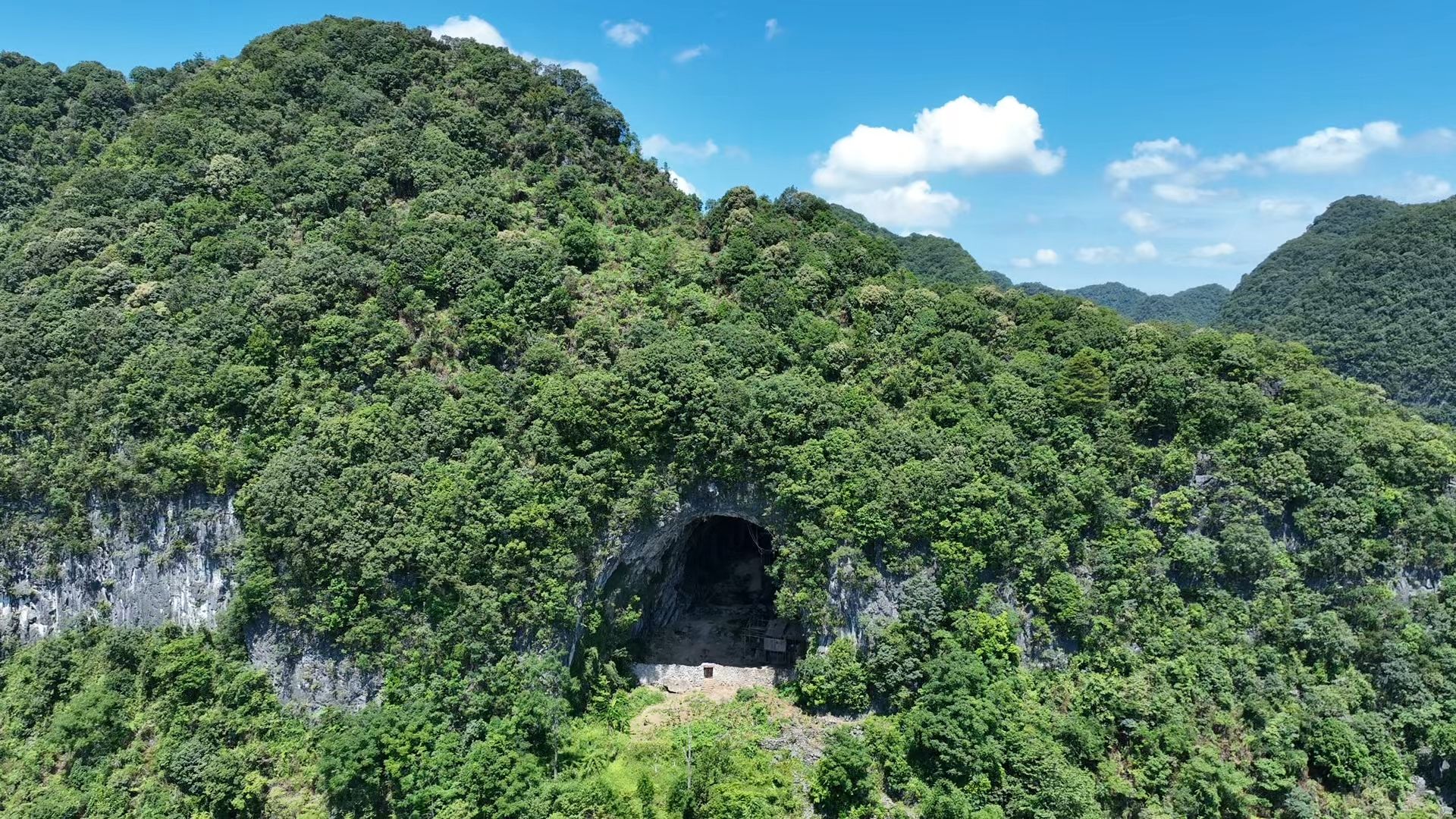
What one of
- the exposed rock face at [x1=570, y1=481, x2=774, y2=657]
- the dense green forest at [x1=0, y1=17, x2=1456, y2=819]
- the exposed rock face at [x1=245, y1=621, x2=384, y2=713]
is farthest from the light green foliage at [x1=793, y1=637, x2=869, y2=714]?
the exposed rock face at [x1=245, y1=621, x2=384, y2=713]

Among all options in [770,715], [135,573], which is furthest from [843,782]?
[135,573]

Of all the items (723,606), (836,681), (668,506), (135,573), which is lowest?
(723,606)

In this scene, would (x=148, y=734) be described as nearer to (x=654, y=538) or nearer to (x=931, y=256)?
(x=654, y=538)

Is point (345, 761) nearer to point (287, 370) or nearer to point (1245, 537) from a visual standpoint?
point (287, 370)

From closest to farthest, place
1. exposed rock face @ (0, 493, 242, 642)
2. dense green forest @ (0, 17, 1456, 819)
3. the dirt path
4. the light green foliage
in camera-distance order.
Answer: dense green forest @ (0, 17, 1456, 819), the dirt path, the light green foliage, exposed rock face @ (0, 493, 242, 642)

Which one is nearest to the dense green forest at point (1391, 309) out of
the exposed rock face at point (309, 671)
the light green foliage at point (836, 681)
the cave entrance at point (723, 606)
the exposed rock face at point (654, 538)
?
the cave entrance at point (723, 606)

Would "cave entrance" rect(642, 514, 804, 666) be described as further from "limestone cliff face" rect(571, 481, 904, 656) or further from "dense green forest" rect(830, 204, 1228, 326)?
"dense green forest" rect(830, 204, 1228, 326)
